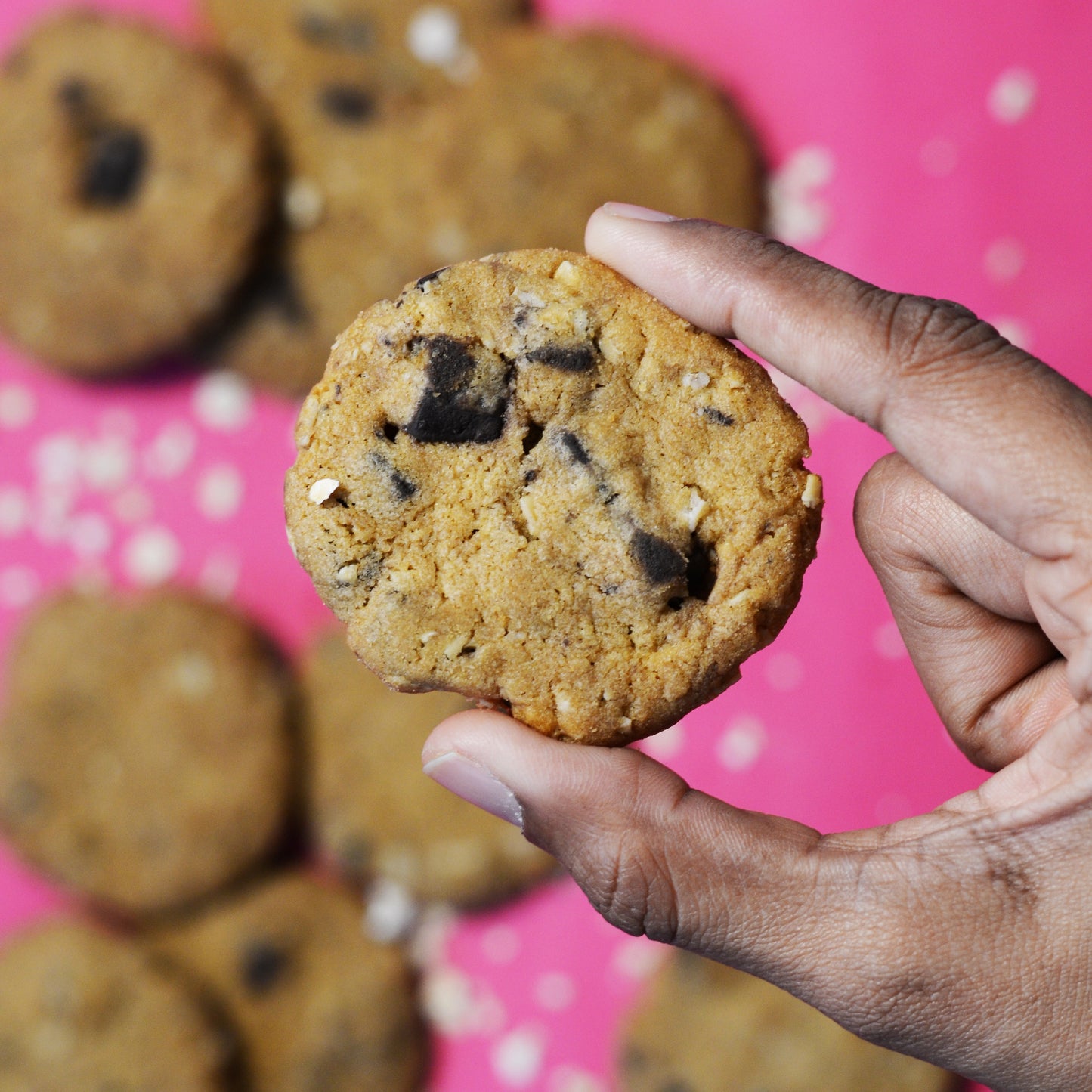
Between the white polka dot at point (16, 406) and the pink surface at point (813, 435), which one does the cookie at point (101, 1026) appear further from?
the white polka dot at point (16, 406)

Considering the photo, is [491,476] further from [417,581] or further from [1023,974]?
[1023,974]

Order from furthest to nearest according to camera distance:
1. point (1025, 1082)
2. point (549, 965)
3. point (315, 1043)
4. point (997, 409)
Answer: point (549, 965) < point (315, 1043) < point (1025, 1082) < point (997, 409)

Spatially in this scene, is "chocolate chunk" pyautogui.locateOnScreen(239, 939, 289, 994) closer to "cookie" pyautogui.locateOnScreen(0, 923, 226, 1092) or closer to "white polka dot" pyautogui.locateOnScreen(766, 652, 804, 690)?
"cookie" pyautogui.locateOnScreen(0, 923, 226, 1092)

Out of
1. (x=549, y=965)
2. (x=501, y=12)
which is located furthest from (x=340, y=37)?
(x=549, y=965)

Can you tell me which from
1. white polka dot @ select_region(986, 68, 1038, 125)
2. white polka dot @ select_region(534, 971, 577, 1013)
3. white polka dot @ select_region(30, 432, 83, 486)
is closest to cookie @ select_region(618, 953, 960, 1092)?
white polka dot @ select_region(534, 971, 577, 1013)

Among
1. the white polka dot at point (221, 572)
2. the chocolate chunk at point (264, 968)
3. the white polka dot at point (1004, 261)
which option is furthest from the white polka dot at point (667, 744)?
the white polka dot at point (1004, 261)
